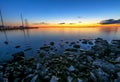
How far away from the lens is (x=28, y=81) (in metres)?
7.68

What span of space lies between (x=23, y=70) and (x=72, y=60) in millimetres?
4913

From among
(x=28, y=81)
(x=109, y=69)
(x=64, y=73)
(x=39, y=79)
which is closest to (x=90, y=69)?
(x=109, y=69)

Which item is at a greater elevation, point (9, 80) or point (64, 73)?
point (64, 73)

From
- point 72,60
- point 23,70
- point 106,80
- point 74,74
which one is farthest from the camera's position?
point 72,60

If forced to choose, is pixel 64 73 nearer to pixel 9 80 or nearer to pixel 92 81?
pixel 92 81

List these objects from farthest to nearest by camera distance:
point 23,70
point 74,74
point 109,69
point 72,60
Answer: point 72,60, point 23,70, point 109,69, point 74,74

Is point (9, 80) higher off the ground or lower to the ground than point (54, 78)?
lower

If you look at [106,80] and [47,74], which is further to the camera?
[47,74]

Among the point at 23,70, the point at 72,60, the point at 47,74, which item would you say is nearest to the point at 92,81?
the point at 47,74

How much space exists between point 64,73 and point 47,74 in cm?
130

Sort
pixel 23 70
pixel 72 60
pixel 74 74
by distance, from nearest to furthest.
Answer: pixel 74 74
pixel 23 70
pixel 72 60

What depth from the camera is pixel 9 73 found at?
30.0 ft

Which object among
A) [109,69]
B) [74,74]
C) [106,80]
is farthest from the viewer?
[109,69]

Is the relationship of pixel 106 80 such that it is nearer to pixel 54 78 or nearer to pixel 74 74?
pixel 74 74
